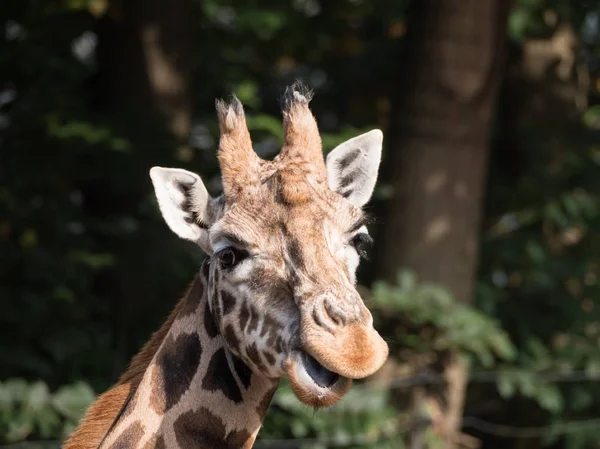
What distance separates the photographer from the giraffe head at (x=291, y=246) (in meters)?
3.57

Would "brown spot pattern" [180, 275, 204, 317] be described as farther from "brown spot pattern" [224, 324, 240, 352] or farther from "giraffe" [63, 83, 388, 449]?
"brown spot pattern" [224, 324, 240, 352]

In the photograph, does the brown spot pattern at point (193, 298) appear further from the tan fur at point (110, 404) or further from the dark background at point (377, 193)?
the dark background at point (377, 193)

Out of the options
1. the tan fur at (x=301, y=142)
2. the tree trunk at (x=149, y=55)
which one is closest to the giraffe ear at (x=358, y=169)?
the tan fur at (x=301, y=142)

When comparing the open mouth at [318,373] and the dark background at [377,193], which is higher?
the dark background at [377,193]

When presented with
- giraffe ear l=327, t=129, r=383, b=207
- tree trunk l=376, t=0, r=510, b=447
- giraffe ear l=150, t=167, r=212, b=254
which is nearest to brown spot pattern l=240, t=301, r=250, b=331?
giraffe ear l=150, t=167, r=212, b=254

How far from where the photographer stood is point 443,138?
931cm

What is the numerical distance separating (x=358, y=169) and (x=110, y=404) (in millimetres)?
1280

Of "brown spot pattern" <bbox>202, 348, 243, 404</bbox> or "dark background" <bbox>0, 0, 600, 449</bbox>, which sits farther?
"dark background" <bbox>0, 0, 600, 449</bbox>

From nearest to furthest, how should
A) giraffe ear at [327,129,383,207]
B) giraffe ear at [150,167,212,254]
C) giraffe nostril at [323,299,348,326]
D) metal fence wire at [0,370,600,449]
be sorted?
giraffe nostril at [323,299,348,326] < giraffe ear at [150,167,212,254] < giraffe ear at [327,129,383,207] < metal fence wire at [0,370,600,449]

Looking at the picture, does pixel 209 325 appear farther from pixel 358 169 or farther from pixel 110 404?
pixel 358 169

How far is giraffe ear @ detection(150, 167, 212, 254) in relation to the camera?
426 cm

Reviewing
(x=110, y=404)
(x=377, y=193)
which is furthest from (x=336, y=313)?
(x=377, y=193)

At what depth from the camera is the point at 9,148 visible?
28.8 feet

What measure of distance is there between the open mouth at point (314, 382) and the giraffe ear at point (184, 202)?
0.78 metres
